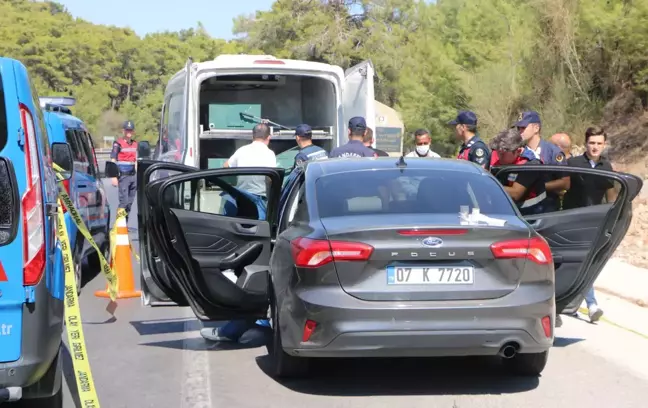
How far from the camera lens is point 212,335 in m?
8.12

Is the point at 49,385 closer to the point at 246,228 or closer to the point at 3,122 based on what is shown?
the point at 3,122

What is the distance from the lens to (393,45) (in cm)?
5934

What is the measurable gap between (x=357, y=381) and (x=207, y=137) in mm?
7042

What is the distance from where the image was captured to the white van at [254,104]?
12.2m

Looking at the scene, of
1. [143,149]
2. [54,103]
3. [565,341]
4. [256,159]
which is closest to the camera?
[565,341]

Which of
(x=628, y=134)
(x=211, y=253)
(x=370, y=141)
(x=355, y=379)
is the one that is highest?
(x=370, y=141)

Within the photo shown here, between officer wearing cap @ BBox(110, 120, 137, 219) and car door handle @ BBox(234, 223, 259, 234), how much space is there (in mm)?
10283

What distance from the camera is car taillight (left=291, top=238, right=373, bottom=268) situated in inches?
234

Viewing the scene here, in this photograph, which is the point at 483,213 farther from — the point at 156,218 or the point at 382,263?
the point at 156,218

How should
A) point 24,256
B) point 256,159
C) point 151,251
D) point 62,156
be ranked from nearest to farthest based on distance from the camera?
point 24,256 → point 151,251 → point 62,156 → point 256,159

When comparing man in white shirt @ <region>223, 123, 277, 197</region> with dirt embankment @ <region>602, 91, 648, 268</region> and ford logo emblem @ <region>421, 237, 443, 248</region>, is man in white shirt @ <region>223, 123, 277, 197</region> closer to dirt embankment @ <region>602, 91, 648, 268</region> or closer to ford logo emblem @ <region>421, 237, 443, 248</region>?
ford logo emblem @ <region>421, 237, 443, 248</region>

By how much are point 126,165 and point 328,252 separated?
40.5 feet

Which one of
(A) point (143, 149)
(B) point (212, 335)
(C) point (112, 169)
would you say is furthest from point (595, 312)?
(A) point (143, 149)

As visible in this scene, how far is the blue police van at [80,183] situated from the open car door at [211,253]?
9.18 feet
